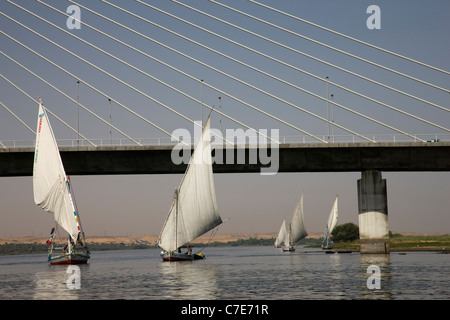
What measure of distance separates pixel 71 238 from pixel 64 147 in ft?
41.9

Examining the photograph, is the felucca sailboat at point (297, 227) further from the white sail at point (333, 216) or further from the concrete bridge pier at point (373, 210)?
the concrete bridge pier at point (373, 210)

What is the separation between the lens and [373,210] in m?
88.4

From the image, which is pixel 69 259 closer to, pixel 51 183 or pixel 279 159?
pixel 51 183

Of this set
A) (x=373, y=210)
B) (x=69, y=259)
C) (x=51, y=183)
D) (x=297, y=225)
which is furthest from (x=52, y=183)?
(x=297, y=225)

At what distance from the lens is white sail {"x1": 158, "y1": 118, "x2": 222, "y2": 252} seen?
6825 centimetres

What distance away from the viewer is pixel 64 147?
273 feet

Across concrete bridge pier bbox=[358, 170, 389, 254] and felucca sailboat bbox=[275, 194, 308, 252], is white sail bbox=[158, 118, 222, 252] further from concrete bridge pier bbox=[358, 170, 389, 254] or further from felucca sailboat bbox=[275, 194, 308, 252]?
felucca sailboat bbox=[275, 194, 308, 252]

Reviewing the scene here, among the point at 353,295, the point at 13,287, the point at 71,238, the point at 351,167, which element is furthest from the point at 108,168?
the point at 353,295

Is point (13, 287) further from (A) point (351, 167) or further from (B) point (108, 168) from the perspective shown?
(A) point (351, 167)

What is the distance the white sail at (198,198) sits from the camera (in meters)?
68.2

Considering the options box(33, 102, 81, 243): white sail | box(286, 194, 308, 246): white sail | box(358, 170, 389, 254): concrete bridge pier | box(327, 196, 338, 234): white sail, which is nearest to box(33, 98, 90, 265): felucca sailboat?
box(33, 102, 81, 243): white sail

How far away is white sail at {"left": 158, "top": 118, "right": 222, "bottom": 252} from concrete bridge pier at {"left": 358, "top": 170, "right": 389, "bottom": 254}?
25.5 metres

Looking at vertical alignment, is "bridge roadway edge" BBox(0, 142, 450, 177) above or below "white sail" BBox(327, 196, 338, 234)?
above

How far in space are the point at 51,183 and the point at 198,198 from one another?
16.7 metres
